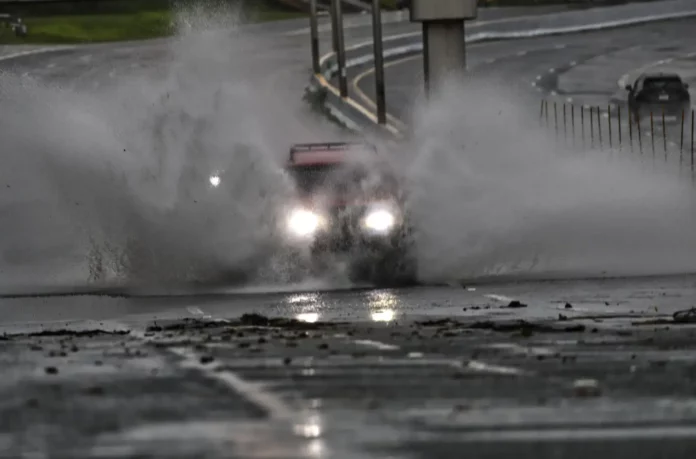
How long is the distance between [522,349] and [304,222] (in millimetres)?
9936

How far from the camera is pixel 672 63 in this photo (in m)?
79.9

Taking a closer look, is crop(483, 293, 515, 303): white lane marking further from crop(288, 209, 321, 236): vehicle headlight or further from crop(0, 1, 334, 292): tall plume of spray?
crop(0, 1, 334, 292): tall plume of spray

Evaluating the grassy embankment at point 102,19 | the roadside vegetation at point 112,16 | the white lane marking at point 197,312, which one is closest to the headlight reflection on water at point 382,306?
the white lane marking at point 197,312

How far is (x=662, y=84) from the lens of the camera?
55.2 metres

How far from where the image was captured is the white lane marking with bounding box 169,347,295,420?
9734 millimetres

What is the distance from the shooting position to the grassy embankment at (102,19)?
309 ft

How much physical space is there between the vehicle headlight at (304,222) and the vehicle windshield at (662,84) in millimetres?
33346

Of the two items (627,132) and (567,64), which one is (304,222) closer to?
(627,132)

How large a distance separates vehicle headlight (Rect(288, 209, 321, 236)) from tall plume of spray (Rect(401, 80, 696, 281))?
170 cm

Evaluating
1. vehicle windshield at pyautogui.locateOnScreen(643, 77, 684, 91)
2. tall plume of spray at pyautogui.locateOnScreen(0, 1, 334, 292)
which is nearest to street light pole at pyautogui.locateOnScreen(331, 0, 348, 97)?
vehicle windshield at pyautogui.locateOnScreen(643, 77, 684, 91)

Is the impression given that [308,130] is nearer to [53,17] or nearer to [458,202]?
[458,202]

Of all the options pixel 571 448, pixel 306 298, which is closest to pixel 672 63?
pixel 306 298

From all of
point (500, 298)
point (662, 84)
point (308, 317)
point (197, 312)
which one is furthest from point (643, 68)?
point (308, 317)

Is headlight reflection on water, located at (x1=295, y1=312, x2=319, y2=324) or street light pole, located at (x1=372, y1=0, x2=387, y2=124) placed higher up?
headlight reflection on water, located at (x1=295, y1=312, x2=319, y2=324)
